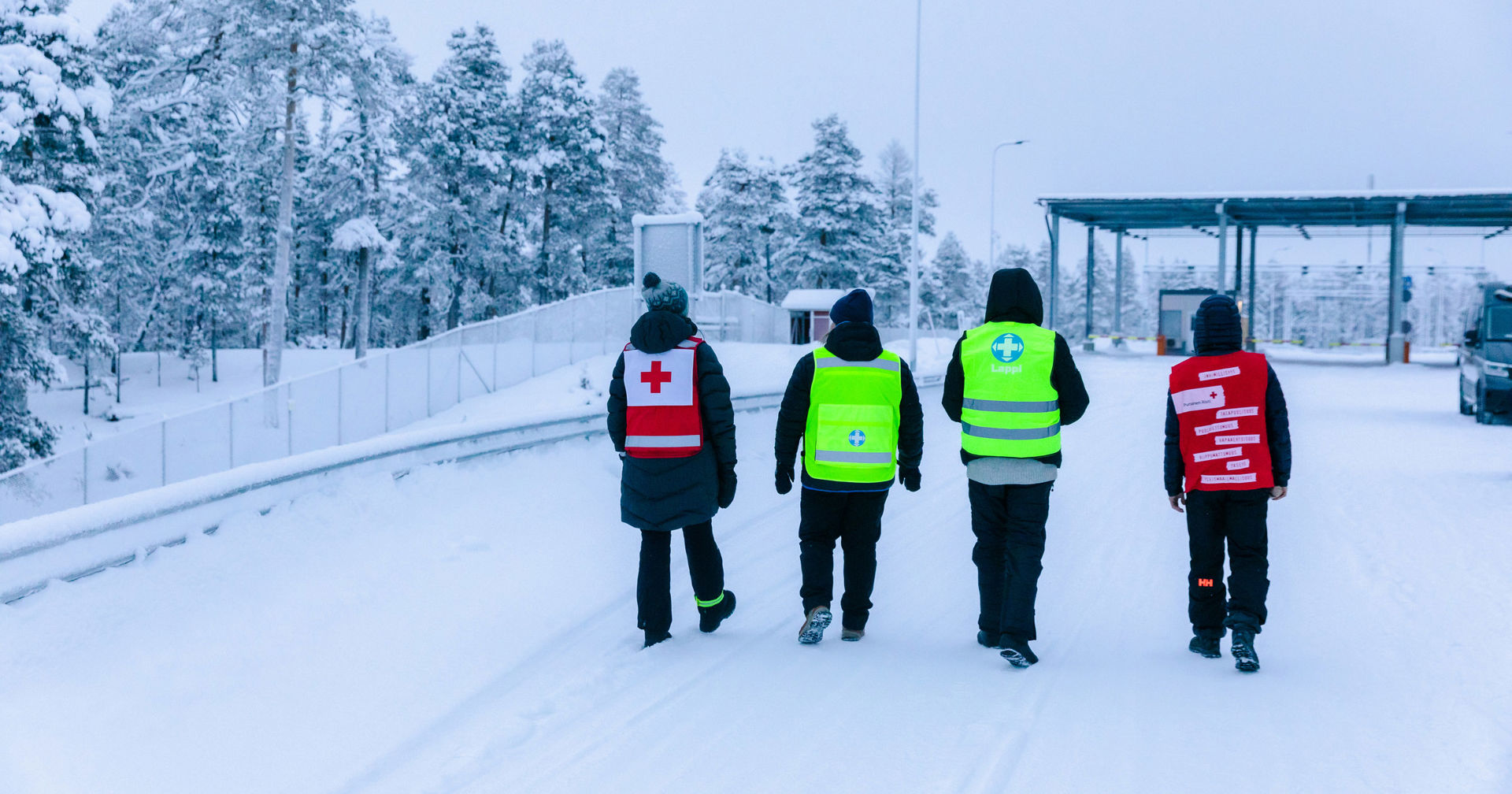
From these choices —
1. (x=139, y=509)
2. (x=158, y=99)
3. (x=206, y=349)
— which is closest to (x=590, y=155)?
(x=158, y=99)

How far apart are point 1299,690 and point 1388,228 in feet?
209

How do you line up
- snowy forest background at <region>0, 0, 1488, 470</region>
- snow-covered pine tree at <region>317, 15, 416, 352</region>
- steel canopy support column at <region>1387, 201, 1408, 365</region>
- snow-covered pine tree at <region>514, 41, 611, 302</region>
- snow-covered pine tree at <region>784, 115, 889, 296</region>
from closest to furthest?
snowy forest background at <region>0, 0, 1488, 470</region>
snow-covered pine tree at <region>317, 15, 416, 352</region>
snow-covered pine tree at <region>514, 41, 611, 302</region>
steel canopy support column at <region>1387, 201, 1408, 365</region>
snow-covered pine tree at <region>784, 115, 889, 296</region>

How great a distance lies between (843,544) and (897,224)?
64.0 metres

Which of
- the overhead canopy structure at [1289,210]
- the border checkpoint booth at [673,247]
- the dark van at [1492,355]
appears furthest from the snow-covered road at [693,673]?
the overhead canopy structure at [1289,210]

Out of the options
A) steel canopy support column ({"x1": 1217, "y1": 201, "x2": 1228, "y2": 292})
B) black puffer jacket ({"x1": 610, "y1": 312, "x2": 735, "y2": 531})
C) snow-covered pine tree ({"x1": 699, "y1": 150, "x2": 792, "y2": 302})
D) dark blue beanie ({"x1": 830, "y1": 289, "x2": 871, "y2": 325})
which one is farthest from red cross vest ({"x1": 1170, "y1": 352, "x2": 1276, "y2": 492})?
snow-covered pine tree ({"x1": 699, "y1": 150, "x2": 792, "y2": 302})

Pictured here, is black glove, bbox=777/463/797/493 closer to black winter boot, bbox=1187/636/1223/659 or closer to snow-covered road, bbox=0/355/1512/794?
snow-covered road, bbox=0/355/1512/794

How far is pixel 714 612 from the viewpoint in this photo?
6.43 meters

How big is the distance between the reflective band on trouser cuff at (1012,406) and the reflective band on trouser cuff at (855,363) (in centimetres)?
48

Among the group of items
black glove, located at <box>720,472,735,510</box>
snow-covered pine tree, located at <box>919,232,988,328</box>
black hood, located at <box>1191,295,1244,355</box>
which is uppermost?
snow-covered pine tree, located at <box>919,232,988,328</box>

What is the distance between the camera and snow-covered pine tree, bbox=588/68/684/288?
2056 inches

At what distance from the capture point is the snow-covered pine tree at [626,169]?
171 ft

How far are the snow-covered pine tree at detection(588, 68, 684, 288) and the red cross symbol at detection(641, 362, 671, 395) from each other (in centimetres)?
4587

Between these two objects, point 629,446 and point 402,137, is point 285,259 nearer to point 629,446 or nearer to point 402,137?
point 402,137

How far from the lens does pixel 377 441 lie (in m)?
9.34
